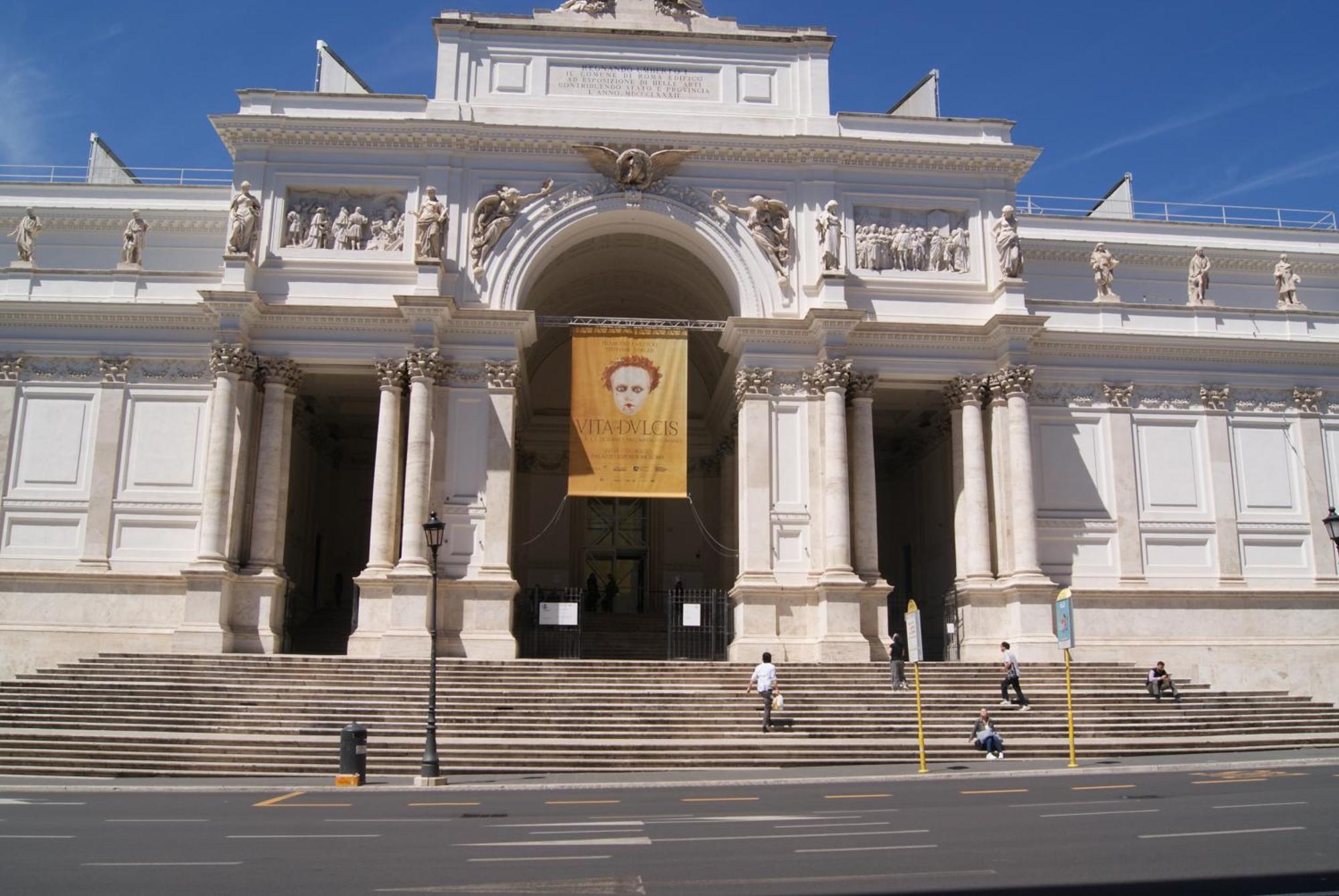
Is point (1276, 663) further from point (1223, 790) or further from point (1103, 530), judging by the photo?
point (1223, 790)

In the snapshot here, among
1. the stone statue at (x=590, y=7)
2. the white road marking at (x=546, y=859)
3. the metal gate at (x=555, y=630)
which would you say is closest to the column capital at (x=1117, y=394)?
the metal gate at (x=555, y=630)

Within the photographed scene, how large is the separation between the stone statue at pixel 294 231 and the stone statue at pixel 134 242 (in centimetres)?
430

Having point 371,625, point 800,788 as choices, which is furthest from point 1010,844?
point 371,625

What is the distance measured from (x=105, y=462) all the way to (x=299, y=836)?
21.8 m

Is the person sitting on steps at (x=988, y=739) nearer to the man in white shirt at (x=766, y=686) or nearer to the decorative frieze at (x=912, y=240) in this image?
the man in white shirt at (x=766, y=686)

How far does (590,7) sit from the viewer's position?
3450 centimetres

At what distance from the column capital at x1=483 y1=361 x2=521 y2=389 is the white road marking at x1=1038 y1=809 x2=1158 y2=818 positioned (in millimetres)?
20471

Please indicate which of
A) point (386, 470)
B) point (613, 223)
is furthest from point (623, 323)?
point (386, 470)

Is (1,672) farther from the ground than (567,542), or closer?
closer


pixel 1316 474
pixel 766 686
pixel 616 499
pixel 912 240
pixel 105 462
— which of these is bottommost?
pixel 766 686

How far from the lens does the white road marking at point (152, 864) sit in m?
10.9

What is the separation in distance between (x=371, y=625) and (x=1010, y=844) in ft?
69.5

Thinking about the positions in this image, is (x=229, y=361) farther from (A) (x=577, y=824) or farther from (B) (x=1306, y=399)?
(B) (x=1306, y=399)

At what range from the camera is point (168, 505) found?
31.1 metres
